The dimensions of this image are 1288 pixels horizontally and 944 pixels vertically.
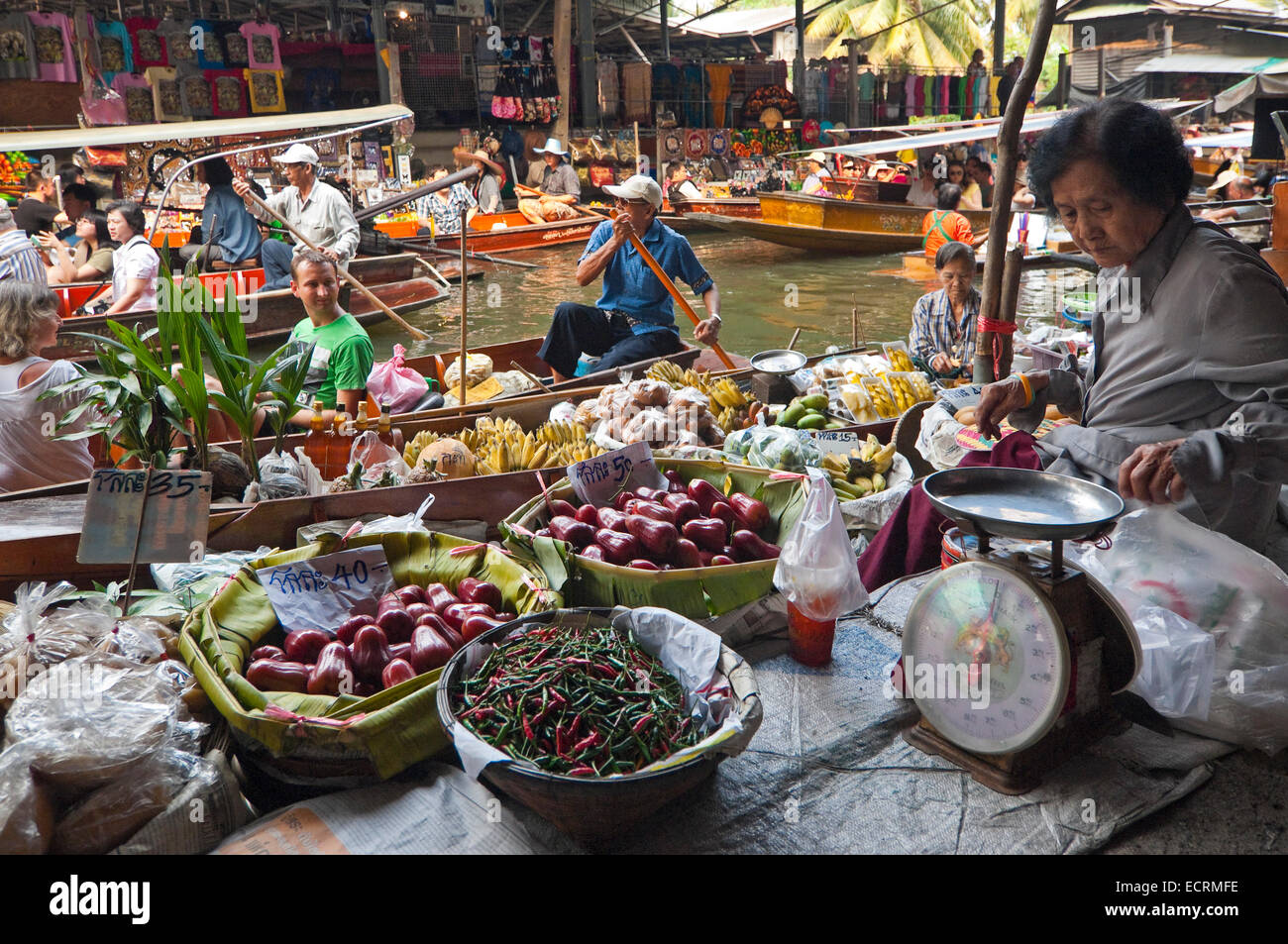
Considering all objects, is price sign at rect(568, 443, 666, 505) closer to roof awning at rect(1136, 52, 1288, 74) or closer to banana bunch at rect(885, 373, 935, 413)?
banana bunch at rect(885, 373, 935, 413)

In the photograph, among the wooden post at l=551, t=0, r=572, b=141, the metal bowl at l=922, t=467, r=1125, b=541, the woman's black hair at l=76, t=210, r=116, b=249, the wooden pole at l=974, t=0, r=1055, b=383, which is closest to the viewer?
the metal bowl at l=922, t=467, r=1125, b=541

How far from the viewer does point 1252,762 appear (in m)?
1.90

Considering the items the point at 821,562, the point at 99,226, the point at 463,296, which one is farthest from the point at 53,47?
the point at 821,562

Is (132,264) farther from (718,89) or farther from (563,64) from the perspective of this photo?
(718,89)

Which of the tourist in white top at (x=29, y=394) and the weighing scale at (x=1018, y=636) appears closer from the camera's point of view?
the weighing scale at (x=1018, y=636)

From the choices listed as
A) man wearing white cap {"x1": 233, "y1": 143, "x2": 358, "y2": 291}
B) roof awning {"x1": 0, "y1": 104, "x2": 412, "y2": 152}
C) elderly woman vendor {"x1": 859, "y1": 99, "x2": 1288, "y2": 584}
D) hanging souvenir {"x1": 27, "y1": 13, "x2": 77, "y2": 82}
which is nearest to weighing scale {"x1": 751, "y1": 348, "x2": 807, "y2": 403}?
elderly woman vendor {"x1": 859, "y1": 99, "x2": 1288, "y2": 584}

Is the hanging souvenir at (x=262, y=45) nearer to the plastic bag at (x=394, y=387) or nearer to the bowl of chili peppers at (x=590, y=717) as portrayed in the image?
the plastic bag at (x=394, y=387)

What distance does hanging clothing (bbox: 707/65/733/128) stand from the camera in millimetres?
19406

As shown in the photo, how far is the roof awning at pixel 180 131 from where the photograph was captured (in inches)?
247

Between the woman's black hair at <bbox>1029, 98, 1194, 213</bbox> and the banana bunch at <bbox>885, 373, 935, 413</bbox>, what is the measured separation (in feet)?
7.62

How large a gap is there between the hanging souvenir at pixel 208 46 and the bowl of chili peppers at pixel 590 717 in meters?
14.6

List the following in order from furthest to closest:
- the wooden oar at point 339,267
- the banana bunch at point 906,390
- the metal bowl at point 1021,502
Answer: the wooden oar at point 339,267 < the banana bunch at point 906,390 < the metal bowl at point 1021,502

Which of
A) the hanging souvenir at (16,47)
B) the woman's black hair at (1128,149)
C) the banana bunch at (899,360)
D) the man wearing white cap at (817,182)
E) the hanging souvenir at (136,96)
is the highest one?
the hanging souvenir at (16,47)

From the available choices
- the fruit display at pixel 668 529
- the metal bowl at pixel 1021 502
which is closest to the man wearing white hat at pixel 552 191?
the fruit display at pixel 668 529
